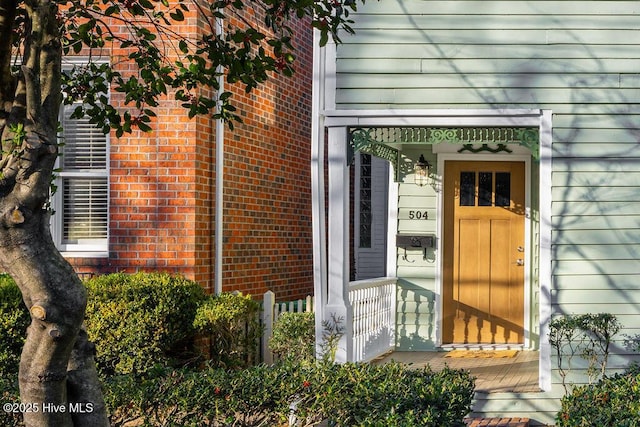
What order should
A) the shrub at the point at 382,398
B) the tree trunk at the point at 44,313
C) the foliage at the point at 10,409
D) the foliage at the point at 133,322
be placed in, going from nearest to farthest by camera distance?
the tree trunk at the point at 44,313 → the shrub at the point at 382,398 → the foliage at the point at 10,409 → the foliage at the point at 133,322

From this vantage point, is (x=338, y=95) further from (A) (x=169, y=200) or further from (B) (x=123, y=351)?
(B) (x=123, y=351)

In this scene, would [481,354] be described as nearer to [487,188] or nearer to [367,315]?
[367,315]

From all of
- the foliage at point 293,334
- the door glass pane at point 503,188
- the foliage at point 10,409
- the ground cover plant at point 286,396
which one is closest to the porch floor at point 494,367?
the foliage at point 293,334

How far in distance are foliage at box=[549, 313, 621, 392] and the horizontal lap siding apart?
24 centimetres

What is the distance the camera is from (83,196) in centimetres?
1134

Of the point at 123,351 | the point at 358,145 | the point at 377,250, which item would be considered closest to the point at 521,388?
the point at 358,145

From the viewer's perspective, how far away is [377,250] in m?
17.3

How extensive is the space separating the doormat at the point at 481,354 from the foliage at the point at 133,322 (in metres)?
3.47

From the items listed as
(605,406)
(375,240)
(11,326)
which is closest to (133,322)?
(11,326)

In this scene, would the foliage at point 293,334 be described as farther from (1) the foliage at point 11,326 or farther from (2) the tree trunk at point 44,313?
(2) the tree trunk at point 44,313

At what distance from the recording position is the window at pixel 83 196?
11281mm

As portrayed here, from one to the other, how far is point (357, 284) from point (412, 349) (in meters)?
2.18

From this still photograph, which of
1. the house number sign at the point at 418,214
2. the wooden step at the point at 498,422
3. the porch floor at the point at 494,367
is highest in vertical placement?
the house number sign at the point at 418,214

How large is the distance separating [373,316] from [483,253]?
6.42 ft
